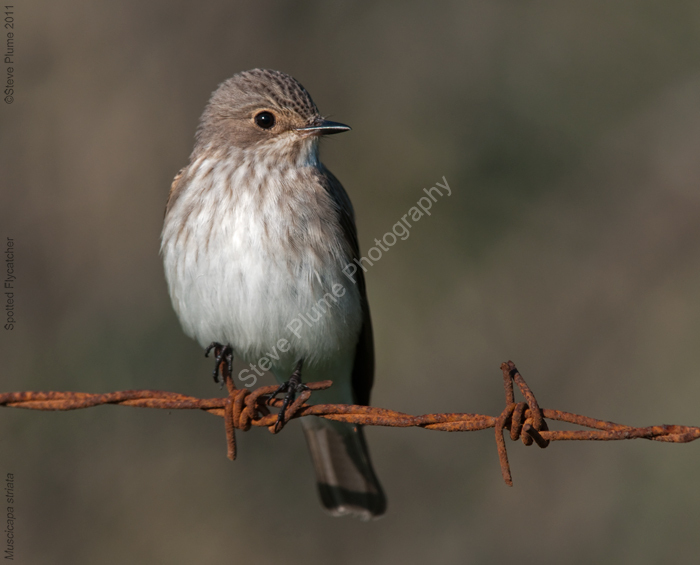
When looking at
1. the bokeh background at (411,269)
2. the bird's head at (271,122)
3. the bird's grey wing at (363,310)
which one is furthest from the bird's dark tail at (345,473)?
the bird's head at (271,122)

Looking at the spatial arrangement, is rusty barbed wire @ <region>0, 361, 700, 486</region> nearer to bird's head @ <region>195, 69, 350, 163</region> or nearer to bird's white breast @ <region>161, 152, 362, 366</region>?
bird's white breast @ <region>161, 152, 362, 366</region>

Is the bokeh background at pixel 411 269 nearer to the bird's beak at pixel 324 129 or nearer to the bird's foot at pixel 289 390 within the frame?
the bird's foot at pixel 289 390

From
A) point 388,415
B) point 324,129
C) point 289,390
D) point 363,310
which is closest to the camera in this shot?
point 388,415

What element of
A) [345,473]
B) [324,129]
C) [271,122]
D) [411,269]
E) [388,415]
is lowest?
[388,415]

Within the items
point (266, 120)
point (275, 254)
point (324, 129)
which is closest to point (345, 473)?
point (275, 254)

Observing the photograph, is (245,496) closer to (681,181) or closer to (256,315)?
(256,315)

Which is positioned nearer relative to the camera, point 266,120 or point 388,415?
point 388,415

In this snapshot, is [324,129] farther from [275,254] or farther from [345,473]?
[345,473]

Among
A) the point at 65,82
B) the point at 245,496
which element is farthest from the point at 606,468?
the point at 65,82
